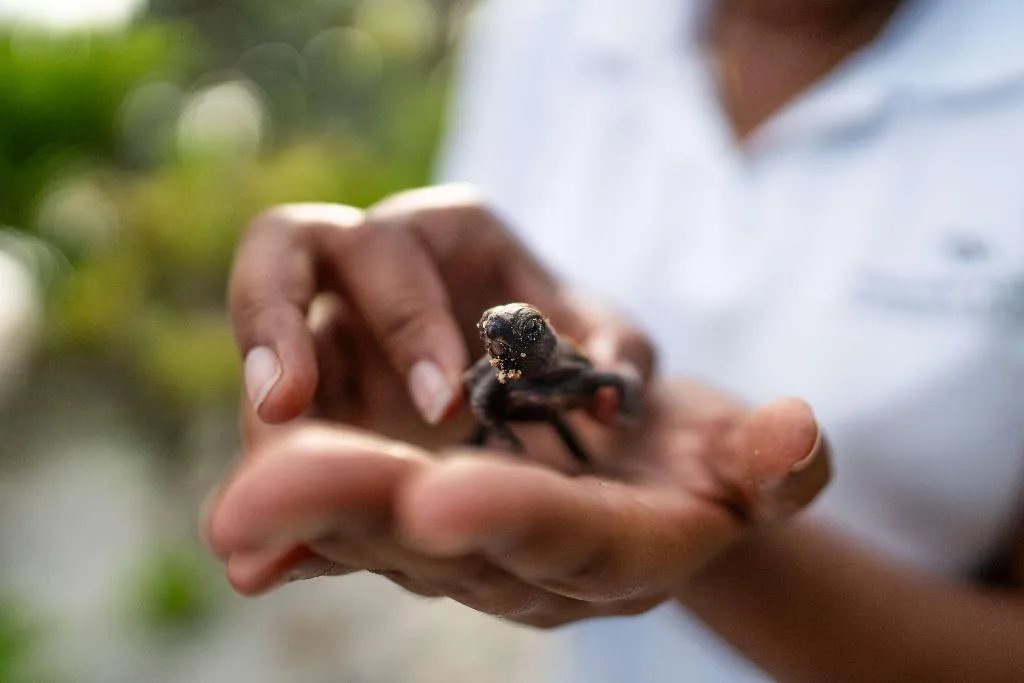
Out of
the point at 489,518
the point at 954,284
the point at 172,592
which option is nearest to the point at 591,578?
the point at 489,518

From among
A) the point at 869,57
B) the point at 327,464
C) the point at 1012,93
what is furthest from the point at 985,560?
the point at 327,464

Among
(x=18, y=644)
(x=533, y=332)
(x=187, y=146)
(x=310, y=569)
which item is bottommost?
(x=18, y=644)

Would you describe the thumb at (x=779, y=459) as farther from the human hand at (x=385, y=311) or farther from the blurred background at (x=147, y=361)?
the blurred background at (x=147, y=361)

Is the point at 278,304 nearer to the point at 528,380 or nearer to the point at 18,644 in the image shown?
the point at 528,380

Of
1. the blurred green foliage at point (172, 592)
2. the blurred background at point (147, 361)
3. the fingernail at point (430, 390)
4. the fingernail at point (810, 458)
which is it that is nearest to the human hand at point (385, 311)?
the fingernail at point (430, 390)

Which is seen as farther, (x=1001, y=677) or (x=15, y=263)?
(x=15, y=263)

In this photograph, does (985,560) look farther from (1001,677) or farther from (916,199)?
(916,199)

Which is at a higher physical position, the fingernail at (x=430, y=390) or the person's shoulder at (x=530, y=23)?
the person's shoulder at (x=530, y=23)
